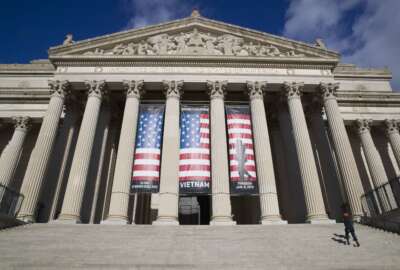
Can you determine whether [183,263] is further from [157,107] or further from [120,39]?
[120,39]

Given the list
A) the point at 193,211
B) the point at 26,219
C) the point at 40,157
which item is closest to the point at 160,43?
the point at 40,157

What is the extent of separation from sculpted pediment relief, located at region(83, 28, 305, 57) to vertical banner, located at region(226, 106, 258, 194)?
5244 mm

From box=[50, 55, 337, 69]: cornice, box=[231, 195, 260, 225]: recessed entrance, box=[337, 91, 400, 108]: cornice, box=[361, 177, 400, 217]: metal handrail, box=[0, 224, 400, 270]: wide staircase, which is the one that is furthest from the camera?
box=[337, 91, 400, 108]: cornice

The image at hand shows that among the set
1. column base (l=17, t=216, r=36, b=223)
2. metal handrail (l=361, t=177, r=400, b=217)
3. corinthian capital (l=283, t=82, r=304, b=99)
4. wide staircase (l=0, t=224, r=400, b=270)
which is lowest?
wide staircase (l=0, t=224, r=400, b=270)

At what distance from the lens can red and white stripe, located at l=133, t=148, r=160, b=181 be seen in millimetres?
17984

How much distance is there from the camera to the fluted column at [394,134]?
84.5 feet

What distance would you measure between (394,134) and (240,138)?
634 inches

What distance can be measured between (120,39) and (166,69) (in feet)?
15.2

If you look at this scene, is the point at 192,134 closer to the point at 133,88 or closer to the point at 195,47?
the point at 133,88

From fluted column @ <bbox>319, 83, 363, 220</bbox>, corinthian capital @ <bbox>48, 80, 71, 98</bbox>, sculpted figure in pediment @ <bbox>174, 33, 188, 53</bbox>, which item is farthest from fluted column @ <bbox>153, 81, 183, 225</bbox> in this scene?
fluted column @ <bbox>319, 83, 363, 220</bbox>

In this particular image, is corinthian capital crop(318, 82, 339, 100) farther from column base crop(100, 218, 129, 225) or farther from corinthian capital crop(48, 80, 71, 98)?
corinthian capital crop(48, 80, 71, 98)

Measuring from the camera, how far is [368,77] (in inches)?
1296

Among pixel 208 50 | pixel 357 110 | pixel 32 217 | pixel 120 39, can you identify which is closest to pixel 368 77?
pixel 357 110

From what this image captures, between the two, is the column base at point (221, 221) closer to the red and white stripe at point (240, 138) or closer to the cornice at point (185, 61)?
the red and white stripe at point (240, 138)
